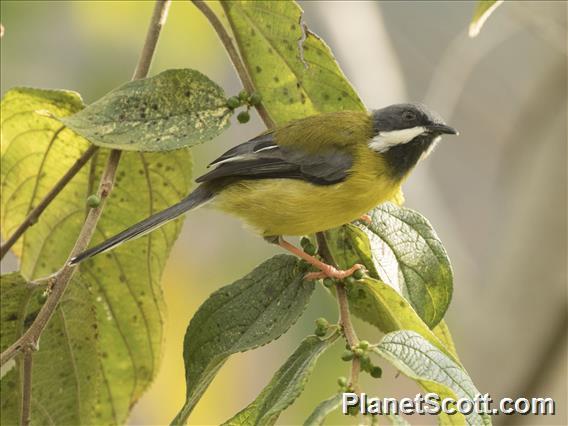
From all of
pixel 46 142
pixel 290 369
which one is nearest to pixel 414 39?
pixel 46 142

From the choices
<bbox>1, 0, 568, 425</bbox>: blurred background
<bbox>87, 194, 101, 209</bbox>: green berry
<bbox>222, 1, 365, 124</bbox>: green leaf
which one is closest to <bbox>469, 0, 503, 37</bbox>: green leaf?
<bbox>222, 1, 365, 124</bbox>: green leaf

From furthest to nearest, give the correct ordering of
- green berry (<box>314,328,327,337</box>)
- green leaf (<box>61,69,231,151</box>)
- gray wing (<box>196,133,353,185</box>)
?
gray wing (<box>196,133,353,185</box>) → green leaf (<box>61,69,231,151</box>) → green berry (<box>314,328,327,337</box>)

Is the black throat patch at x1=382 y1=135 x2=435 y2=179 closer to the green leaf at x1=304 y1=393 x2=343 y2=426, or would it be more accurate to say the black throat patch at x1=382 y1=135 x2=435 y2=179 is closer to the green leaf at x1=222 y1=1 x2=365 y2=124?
the green leaf at x1=222 y1=1 x2=365 y2=124

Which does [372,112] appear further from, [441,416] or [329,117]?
[441,416]

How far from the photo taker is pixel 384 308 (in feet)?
7.39

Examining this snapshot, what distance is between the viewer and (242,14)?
2846 mm

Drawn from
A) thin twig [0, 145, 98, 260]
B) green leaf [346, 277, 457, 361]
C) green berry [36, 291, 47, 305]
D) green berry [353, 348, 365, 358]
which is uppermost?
thin twig [0, 145, 98, 260]

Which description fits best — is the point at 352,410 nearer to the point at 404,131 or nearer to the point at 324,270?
the point at 324,270

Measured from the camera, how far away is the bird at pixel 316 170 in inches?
114

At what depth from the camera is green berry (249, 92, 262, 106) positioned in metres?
2.73

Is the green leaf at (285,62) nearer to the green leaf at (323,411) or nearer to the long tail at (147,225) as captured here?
the long tail at (147,225)

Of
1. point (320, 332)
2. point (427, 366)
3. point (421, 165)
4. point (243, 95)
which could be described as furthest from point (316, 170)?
point (421, 165)

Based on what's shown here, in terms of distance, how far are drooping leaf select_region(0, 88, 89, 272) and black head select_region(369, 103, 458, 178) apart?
946mm

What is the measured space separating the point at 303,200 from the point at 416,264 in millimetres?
591
